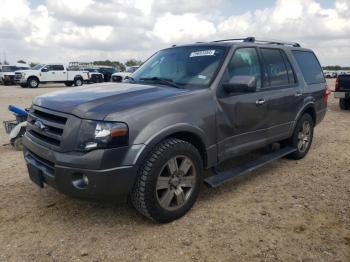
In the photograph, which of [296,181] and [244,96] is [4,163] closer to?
[244,96]

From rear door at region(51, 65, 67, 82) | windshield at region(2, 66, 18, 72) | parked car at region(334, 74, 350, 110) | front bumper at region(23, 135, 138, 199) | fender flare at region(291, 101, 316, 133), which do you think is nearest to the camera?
front bumper at region(23, 135, 138, 199)

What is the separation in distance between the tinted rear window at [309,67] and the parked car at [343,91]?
659 centimetres

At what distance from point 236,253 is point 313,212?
4.18 ft

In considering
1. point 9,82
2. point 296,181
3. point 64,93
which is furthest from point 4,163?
point 9,82

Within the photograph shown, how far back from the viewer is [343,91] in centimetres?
1251

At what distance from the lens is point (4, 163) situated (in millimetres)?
5859

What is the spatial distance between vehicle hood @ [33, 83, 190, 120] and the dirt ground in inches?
46.1

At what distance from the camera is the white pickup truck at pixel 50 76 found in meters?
27.3

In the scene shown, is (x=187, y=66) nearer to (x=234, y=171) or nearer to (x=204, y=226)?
(x=234, y=171)

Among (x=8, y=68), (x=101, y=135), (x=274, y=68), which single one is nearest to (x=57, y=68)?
(x=8, y=68)

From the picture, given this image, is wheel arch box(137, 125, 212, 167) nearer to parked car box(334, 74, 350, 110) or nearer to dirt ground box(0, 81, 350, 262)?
dirt ground box(0, 81, 350, 262)

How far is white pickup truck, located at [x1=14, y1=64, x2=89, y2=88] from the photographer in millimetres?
27281

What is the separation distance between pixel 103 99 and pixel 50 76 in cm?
2644

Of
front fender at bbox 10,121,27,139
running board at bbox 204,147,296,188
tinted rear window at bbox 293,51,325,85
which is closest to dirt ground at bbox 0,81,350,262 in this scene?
running board at bbox 204,147,296,188
